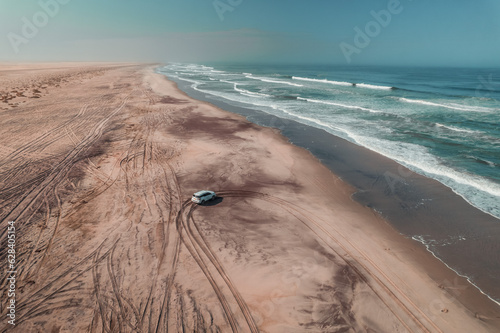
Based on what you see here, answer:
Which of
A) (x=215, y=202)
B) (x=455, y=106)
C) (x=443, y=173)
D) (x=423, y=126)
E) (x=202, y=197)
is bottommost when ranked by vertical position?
(x=215, y=202)

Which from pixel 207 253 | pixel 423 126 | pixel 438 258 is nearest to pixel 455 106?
pixel 423 126

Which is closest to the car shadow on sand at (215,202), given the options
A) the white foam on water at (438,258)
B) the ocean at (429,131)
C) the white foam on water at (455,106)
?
the white foam on water at (438,258)

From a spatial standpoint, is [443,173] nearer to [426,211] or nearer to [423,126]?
[426,211]

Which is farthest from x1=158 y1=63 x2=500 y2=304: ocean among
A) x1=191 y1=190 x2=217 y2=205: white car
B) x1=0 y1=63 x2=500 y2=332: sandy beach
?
x1=191 y1=190 x2=217 y2=205: white car

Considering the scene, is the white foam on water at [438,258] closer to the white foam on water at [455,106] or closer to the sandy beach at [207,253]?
the sandy beach at [207,253]

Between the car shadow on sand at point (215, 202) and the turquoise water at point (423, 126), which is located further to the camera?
the turquoise water at point (423, 126)

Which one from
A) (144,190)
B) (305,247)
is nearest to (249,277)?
(305,247)

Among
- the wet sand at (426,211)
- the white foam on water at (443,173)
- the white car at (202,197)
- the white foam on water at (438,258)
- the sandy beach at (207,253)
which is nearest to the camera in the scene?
the sandy beach at (207,253)

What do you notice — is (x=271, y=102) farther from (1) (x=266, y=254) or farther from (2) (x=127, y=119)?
(1) (x=266, y=254)
